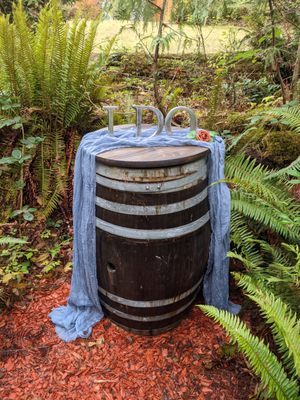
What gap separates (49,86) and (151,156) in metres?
1.52

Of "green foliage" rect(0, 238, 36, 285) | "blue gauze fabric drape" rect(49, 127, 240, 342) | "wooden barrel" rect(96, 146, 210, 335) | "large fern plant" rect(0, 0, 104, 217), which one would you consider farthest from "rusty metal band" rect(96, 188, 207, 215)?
"large fern plant" rect(0, 0, 104, 217)

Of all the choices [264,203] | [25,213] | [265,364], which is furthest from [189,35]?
[265,364]

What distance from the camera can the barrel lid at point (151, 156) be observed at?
1497 millimetres

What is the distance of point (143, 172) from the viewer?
4.98 ft

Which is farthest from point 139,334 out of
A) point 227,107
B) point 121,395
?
point 227,107

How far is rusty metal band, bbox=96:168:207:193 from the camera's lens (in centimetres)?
154

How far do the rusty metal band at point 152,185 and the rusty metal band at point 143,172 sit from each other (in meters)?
0.02

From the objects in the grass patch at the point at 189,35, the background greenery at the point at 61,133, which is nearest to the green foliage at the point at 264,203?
the background greenery at the point at 61,133

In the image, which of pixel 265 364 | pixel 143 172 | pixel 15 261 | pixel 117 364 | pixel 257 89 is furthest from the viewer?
pixel 257 89

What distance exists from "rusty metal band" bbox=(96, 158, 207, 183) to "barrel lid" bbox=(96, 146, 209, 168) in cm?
3

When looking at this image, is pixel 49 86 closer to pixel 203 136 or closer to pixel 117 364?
pixel 203 136

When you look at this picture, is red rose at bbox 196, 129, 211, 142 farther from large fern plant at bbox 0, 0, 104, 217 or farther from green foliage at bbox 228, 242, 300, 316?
large fern plant at bbox 0, 0, 104, 217

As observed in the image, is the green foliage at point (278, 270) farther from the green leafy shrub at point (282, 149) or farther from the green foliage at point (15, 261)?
the green foliage at point (15, 261)

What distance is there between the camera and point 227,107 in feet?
12.5
